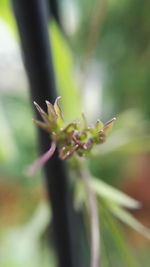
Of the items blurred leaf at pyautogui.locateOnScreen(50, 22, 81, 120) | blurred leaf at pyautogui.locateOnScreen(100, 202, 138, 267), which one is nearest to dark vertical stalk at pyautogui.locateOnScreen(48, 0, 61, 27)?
blurred leaf at pyautogui.locateOnScreen(50, 22, 81, 120)

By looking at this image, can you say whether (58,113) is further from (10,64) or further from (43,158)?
(10,64)

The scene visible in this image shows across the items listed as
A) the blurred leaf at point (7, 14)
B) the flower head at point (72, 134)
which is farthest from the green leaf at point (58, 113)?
the blurred leaf at point (7, 14)

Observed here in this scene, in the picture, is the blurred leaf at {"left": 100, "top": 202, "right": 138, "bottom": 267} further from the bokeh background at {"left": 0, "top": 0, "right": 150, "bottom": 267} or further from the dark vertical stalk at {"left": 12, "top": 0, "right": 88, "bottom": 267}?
the bokeh background at {"left": 0, "top": 0, "right": 150, "bottom": 267}

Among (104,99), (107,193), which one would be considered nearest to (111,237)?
(107,193)

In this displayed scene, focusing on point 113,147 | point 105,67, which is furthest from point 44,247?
point 105,67

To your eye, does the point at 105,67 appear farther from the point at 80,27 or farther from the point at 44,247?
the point at 44,247

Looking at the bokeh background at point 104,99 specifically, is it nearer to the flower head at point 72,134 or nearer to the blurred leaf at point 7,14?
the blurred leaf at point 7,14
